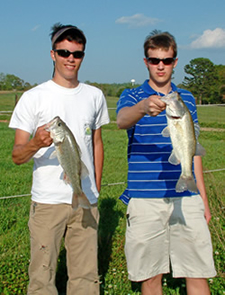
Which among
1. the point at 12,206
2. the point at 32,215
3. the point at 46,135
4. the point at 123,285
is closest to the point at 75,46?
the point at 46,135

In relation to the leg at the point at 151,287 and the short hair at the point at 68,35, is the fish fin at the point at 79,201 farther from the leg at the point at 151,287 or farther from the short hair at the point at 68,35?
the short hair at the point at 68,35

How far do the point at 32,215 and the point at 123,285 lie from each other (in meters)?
1.68

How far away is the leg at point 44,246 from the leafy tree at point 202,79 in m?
62.3

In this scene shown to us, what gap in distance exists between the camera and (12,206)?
629 centimetres

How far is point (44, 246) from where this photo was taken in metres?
3.13

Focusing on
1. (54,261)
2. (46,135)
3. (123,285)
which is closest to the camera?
(46,135)

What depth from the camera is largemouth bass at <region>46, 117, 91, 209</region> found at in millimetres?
2732

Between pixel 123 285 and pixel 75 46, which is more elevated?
pixel 75 46

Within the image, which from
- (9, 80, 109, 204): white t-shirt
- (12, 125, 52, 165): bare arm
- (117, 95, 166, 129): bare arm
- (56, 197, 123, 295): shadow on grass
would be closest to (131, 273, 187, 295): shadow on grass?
(56, 197, 123, 295): shadow on grass

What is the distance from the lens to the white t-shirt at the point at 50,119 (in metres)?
3.14

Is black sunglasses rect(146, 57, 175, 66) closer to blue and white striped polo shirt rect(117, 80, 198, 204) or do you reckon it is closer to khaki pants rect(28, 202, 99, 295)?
blue and white striped polo shirt rect(117, 80, 198, 204)

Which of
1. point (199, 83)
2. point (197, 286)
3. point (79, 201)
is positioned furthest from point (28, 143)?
point (199, 83)

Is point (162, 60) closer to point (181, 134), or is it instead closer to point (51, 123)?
point (181, 134)

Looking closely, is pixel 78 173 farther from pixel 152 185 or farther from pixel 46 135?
pixel 152 185
